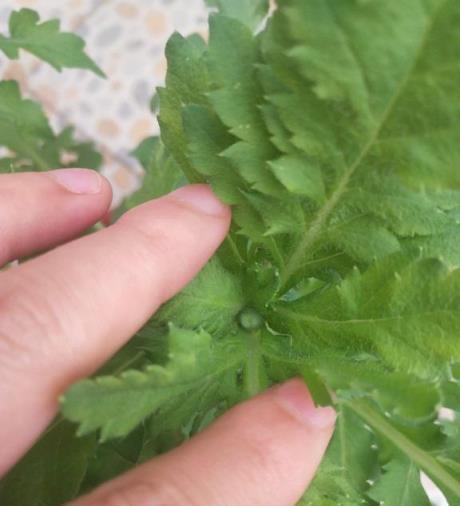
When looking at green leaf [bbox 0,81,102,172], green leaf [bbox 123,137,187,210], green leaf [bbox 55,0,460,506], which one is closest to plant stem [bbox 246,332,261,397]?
green leaf [bbox 55,0,460,506]

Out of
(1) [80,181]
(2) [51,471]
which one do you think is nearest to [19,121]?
(1) [80,181]

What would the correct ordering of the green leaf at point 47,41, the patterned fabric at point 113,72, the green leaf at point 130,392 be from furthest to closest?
the patterned fabric at point 113,72 < the green leaf at point 47,41 < the green leaf at point 130,392

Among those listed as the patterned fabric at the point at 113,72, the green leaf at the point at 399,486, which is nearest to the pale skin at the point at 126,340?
the green leaf at the point at 399,486

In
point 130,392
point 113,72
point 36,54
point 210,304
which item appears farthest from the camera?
point 113,72

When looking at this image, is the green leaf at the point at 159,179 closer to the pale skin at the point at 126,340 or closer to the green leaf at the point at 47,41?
the pale skin at the point at 126,340

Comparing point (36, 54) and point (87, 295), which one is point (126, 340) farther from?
point (36, 54)

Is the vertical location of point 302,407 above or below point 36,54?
below
